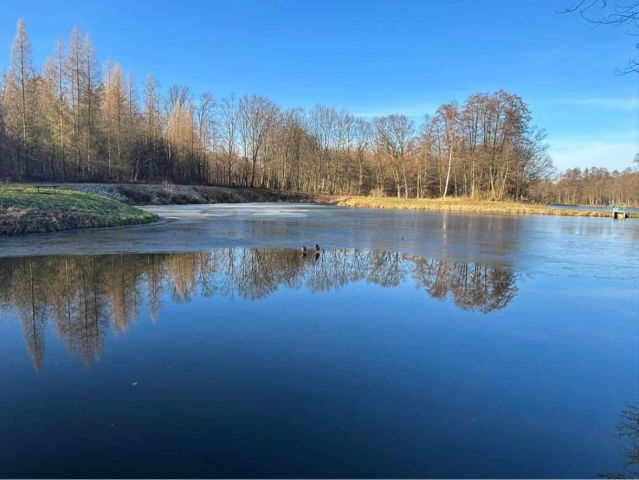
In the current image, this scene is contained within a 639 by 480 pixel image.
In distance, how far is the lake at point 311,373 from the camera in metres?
2.85

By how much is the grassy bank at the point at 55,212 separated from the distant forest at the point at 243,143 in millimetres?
23841

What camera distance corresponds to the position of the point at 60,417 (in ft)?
10.4

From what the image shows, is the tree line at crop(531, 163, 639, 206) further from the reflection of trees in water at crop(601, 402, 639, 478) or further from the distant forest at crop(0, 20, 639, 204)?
the reflection of trees in water at crop(601, 402, 639, 478)

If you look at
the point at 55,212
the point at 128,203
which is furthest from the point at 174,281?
the point at 128,203

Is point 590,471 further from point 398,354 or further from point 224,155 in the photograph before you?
point 224,155

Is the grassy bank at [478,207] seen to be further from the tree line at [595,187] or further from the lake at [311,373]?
the tree line at [595,187]

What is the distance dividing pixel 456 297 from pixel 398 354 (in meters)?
3.03

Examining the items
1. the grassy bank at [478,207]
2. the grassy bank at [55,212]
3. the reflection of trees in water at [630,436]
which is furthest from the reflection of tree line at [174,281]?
the grassy bank at [478,207]

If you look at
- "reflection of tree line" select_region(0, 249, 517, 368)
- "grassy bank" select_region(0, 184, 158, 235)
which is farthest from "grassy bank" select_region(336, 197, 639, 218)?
"reflection of tree line" select_region(0, 249, 517, 368)

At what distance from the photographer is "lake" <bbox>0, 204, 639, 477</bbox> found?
285 centimetres

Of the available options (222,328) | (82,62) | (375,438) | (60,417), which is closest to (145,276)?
(222,328)

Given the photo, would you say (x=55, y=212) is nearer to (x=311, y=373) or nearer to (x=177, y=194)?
(x=311, y=373)

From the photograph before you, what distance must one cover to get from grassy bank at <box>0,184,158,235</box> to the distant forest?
23.8 metres

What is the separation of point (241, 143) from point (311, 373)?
5922 cm
